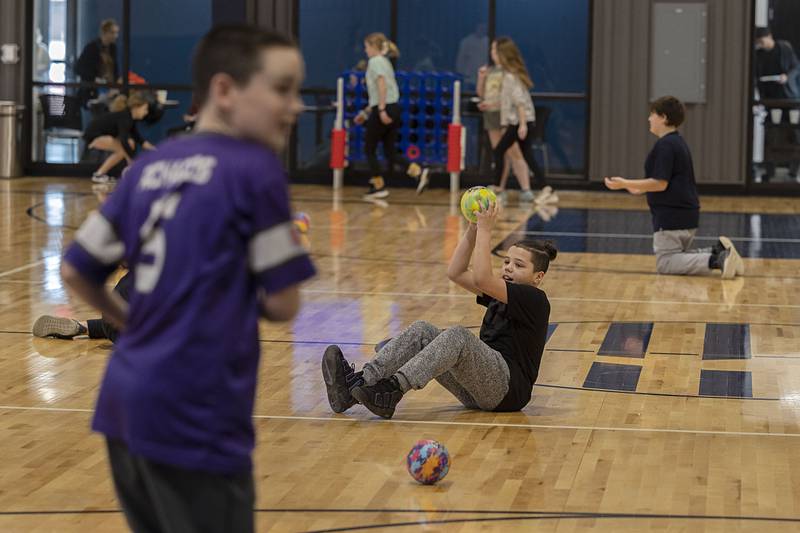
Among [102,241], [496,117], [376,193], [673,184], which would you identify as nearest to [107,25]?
[376,193]

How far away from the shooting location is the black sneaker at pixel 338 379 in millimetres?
6078

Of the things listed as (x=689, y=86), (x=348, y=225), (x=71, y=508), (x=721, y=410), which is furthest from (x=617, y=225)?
(x=71, y=508)

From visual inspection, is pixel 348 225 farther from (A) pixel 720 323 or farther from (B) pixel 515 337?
(B) pixel 515 337

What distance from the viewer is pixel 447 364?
584 cm

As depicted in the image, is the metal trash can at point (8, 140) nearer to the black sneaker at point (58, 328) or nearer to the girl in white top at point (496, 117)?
the girl in white top at point (496, 117)

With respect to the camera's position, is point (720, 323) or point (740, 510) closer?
point (740, 510)

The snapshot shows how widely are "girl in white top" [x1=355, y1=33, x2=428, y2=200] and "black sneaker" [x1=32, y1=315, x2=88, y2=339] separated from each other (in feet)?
31.0

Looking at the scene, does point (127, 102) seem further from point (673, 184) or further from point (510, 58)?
point (673, 184)

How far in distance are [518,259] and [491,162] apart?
41.8 ft

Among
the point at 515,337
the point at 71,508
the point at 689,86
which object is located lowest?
the point at 71,508

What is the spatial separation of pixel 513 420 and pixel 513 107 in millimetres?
10857

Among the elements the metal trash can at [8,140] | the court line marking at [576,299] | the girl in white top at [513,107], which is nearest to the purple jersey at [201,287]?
the court line marking at [576,299]

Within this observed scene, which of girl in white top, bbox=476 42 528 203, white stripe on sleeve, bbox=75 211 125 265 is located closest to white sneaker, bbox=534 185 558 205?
girl in white top, bbox=476 42 528 203

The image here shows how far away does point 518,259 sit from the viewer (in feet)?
20.4
